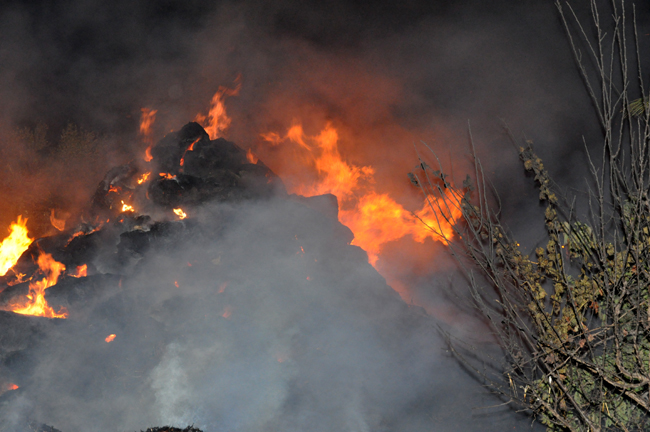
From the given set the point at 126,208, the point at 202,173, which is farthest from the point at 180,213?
the point at 126,208

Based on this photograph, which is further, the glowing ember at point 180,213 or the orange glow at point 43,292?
the glowing ember at point 180,213

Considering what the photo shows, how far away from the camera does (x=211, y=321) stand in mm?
9945

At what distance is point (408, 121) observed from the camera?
11711 mm

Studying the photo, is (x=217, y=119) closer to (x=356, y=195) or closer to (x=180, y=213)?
(x=180, y=213)

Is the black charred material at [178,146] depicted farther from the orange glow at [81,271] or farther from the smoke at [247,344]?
the orange glow at [81,271]

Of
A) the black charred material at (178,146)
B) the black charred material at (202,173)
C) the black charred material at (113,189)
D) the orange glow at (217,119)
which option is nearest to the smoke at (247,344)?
the black charred material at (202,173)

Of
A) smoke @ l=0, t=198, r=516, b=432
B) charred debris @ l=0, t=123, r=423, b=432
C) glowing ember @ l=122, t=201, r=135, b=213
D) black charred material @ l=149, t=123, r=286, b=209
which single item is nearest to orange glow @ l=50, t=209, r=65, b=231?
charred debris @ l=0, t=123, r=423, b=432

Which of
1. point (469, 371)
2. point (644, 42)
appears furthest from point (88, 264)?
point (644, 42)

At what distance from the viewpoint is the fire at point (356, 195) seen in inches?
505

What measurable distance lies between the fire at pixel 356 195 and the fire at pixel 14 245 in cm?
899

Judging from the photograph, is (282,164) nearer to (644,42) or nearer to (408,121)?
(408,121)

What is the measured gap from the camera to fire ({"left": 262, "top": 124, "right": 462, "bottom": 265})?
42.1 feet

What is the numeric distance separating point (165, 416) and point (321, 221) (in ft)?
19.6

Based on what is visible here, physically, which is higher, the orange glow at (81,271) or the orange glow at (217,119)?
the orange glow at (217,119)
